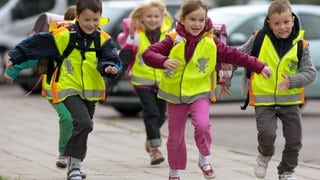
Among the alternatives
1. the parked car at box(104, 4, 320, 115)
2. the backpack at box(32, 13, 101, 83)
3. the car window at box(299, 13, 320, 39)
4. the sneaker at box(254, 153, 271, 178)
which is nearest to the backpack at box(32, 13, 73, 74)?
the backpack at box(32, 13, 101, 83)

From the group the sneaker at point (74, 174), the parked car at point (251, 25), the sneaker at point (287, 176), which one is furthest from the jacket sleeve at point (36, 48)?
the parked car at point (251, 25)

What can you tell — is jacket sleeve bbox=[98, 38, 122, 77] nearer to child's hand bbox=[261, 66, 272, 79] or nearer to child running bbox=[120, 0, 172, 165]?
child's hand bbox=[261, 66, 272, 79]

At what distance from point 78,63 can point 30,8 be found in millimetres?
15596

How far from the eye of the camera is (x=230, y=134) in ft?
47.4

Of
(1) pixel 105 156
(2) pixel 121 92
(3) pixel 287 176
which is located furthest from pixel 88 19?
(2) pixel 121 92

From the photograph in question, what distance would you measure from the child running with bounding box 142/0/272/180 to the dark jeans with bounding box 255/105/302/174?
0.40 meters

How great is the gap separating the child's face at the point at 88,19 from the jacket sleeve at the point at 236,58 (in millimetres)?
1040

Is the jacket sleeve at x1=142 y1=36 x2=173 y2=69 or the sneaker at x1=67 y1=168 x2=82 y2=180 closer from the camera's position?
the jacket sleeve at x1=142 y1=36 x2=173 y2=69

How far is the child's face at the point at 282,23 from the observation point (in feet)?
29.0

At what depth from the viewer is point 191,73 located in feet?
29.1

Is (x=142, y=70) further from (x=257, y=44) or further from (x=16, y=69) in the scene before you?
(x=257, y=44)

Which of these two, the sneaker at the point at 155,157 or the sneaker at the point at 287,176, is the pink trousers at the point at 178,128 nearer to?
the sneaker at the point at 287,176

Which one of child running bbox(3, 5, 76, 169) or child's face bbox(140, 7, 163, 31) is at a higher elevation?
child's face bbox(140, 7, 163, 31)

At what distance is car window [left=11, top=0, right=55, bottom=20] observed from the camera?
960 inches
